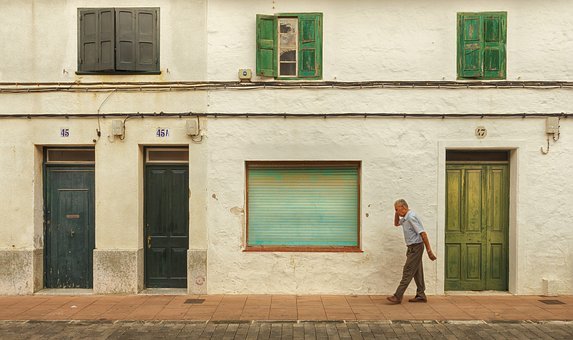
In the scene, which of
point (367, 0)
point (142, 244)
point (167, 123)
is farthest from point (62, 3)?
point (367, 0)

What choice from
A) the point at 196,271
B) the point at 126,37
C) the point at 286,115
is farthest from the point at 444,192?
the point at 126,37

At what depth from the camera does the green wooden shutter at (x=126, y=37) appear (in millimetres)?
9305

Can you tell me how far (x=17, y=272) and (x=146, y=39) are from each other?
5.11 m

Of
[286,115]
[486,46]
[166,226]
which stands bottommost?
[166,226]

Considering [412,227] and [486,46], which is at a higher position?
[486,46]

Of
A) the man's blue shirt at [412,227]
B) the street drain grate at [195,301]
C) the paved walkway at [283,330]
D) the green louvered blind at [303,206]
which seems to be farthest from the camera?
the green louvered blind at [303,206]

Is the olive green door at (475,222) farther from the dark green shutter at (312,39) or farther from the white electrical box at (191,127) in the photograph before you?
the white electrical box at (191,127)

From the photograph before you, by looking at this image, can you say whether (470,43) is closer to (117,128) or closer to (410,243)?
(410,243)

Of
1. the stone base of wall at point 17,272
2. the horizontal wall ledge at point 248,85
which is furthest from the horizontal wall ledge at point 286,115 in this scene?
the stone base of wall at point 17,272

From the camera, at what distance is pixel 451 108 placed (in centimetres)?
917

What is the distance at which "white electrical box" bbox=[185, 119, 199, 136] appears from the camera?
9.20 metres

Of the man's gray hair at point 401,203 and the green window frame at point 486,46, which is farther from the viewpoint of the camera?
the green window frame at point 486,46

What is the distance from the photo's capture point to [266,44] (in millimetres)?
9227

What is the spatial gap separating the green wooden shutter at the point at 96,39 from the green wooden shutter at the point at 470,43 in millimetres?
6609
